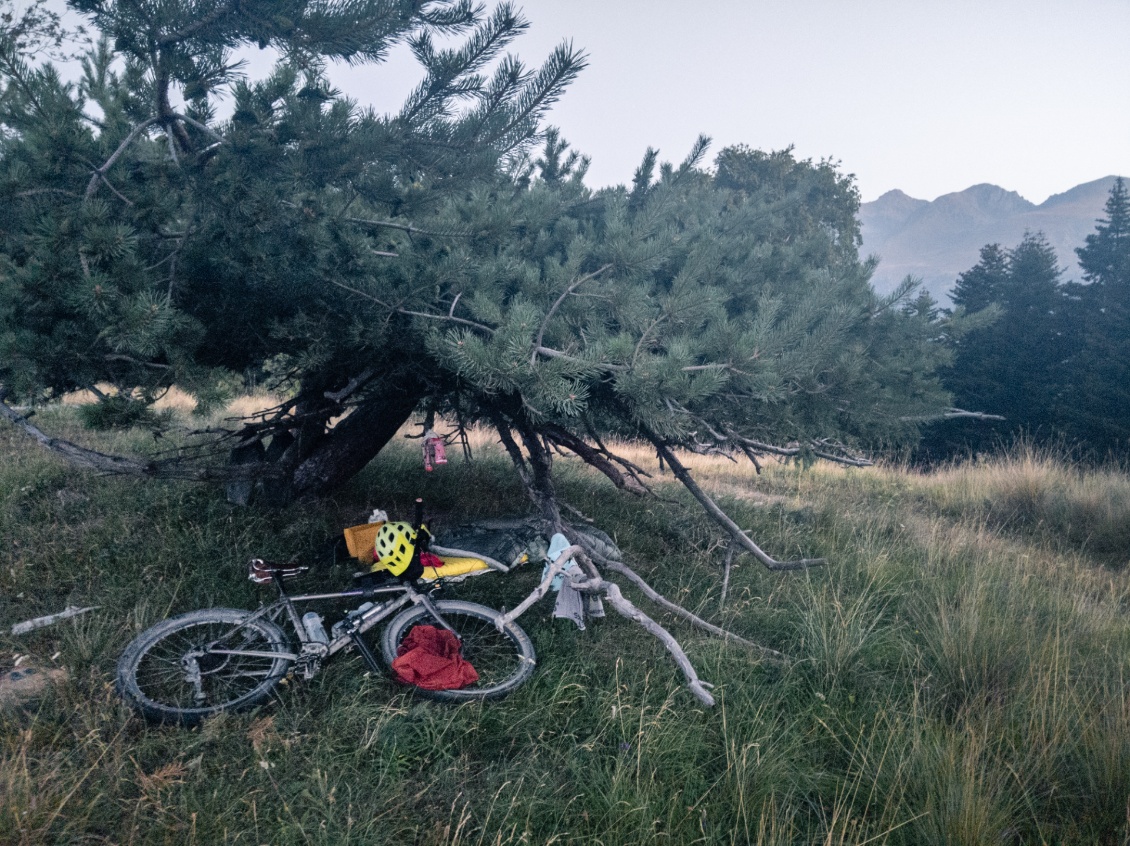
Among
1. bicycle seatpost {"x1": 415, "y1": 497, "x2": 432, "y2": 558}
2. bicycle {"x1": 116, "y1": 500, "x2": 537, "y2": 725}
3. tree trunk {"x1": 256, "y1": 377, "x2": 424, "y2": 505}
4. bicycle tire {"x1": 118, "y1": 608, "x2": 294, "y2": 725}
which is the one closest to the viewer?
bicycle tire {"x1": 118, "y1": 608, "x2": 294, "y2": 725}

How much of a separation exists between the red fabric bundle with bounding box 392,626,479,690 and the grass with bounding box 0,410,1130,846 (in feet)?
0.35

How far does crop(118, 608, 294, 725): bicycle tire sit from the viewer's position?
2982 millimetres

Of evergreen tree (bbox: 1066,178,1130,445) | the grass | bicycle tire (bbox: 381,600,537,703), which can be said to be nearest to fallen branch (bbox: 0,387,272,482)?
the grass

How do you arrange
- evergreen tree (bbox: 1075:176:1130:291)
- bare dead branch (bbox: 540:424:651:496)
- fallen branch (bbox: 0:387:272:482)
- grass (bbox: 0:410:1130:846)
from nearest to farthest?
grass (bbox: 0:410:1130:846) → fallen branch (bbox: 0:387:272:482) → bare dead branch (bbox: 540:424:651:496) → evergreen tree (bbox: 1075:176:1130:291)

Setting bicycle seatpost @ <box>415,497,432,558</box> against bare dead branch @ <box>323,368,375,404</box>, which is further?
bare dead branch @ <box>323,368,375,404</box>

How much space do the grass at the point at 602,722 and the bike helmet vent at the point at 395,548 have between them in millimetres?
539

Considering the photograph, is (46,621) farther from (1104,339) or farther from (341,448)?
(1104,339)

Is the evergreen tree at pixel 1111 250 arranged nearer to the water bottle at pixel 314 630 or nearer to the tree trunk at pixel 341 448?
the tree trunk at pixel 341 448

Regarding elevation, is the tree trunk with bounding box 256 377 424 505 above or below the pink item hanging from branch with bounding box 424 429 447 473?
below

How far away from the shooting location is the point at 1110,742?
2762mm

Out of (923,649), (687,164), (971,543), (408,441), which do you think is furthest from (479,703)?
(408,441)

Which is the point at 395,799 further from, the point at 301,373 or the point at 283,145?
the point at 301,373

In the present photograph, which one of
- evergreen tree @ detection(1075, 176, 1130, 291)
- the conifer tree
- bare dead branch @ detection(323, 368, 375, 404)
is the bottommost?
bare dead branch @ detection(323, 368, 375, 404)

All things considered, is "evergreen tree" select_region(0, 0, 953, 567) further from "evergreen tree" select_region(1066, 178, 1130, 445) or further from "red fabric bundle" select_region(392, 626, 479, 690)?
"evergreen tree" select_region(1066, 178, 1130, 445)
